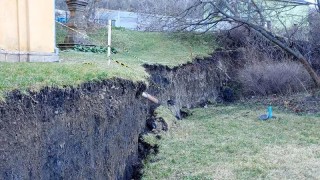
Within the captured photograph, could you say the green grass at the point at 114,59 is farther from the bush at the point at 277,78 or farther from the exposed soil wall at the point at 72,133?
the bush at the point at 277,78

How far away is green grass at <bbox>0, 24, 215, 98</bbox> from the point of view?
582cm

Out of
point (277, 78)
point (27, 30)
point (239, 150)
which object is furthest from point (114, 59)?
point (277, 78)

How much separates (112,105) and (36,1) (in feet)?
10.2

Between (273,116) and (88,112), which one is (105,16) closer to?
(273,116)

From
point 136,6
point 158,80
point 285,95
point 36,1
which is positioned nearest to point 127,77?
point 36,1

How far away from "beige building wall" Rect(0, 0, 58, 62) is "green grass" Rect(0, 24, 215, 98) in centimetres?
60

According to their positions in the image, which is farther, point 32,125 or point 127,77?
point 127,77

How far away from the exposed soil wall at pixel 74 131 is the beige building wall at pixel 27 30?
7.57 ft

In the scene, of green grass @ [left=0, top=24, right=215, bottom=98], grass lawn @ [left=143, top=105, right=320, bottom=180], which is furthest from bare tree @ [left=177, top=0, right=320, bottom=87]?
grass lawn @ [left=143, top=105, right=320, bottom=180]

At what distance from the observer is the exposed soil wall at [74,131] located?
4.91 m

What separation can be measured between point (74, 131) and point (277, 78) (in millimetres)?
11077

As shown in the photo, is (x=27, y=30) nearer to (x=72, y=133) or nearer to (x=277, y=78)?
(x=72, y=133)

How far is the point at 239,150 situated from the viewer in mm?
7965

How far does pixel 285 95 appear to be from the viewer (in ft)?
49.6
